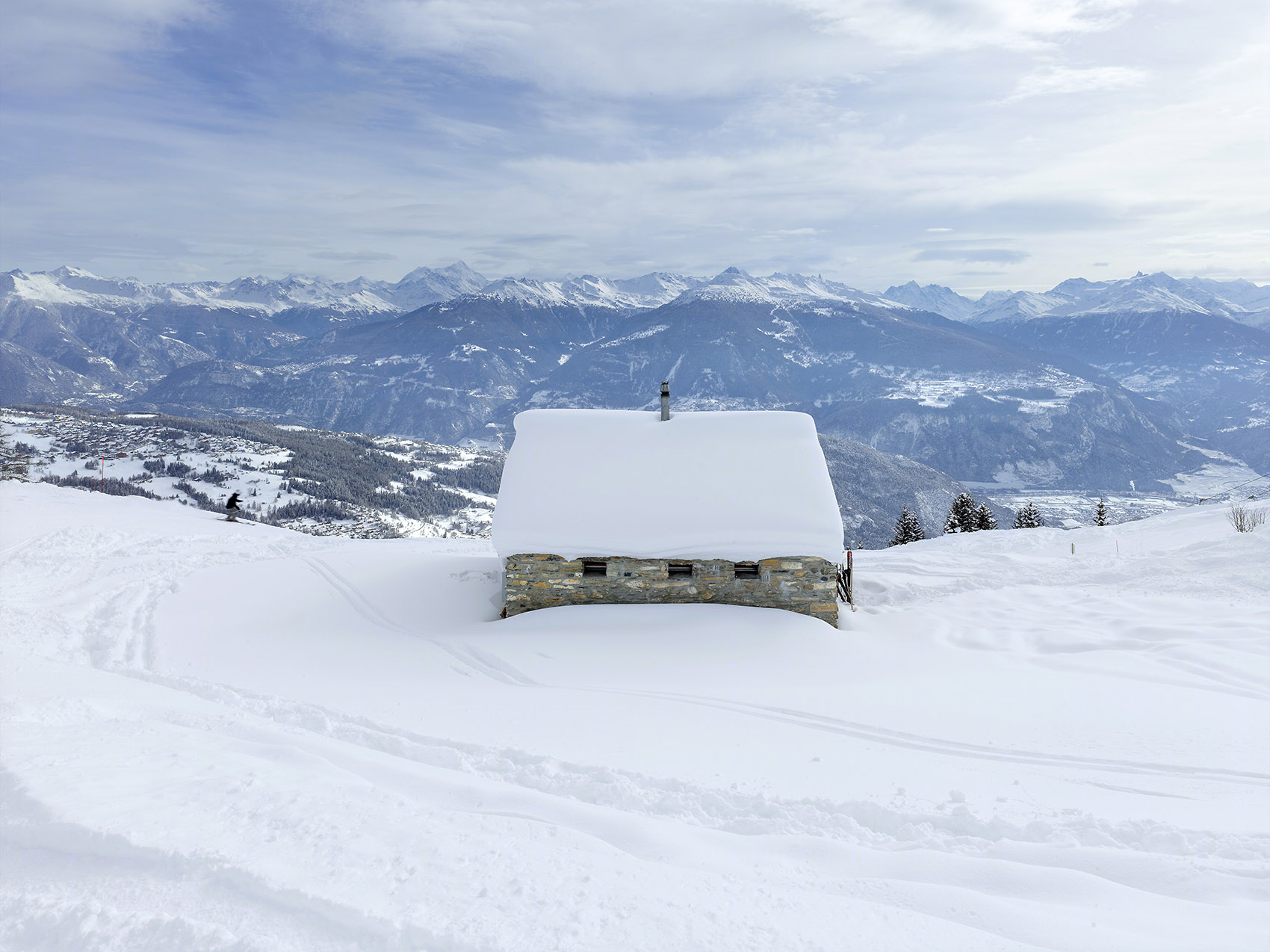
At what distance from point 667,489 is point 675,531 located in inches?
54.3

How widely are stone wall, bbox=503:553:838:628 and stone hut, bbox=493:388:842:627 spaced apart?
0.02 metres

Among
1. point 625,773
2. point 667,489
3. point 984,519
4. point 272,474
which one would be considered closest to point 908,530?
point 984,519

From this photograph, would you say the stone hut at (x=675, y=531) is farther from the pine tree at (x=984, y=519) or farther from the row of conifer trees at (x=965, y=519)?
the pine tree at (x=984, y=519)

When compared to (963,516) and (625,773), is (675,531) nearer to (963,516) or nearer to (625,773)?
(625,773)

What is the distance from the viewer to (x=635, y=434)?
1800cm

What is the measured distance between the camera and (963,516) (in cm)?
4775

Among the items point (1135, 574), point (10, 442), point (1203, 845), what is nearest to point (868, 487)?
point (1135, 574)

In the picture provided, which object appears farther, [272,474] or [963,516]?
[272,474]

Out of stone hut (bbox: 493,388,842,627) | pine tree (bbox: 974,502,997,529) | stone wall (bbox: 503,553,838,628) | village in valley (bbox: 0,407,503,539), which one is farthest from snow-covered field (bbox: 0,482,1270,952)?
village in valley (bbox: 0,407,503,539)

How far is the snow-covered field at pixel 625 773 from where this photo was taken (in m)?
4.75

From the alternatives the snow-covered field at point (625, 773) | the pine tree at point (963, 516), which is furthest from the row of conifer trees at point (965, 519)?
the snow-covered field at point (625, 773)

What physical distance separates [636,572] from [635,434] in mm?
4336

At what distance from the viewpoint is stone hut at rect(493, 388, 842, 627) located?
50.6ft

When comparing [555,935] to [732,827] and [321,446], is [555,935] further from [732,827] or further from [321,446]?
[321,446]
